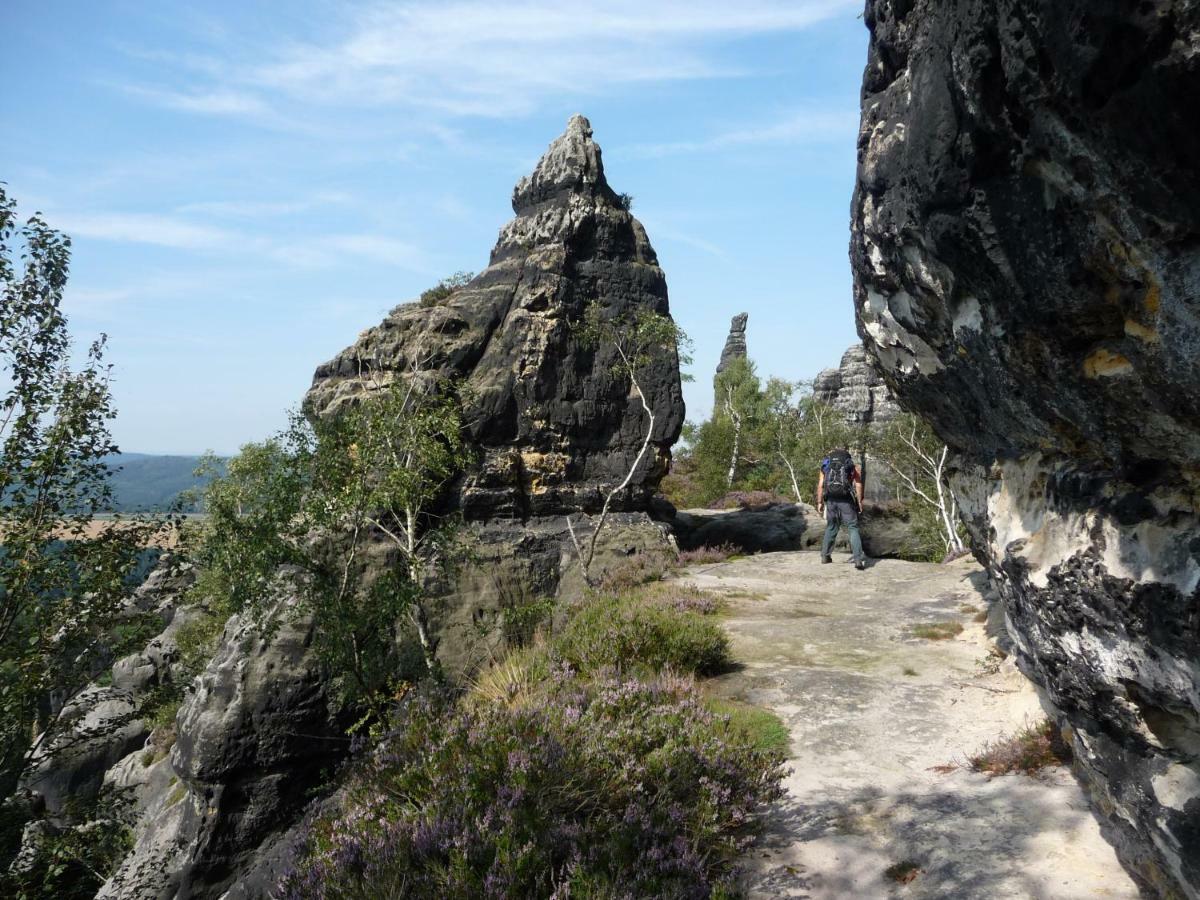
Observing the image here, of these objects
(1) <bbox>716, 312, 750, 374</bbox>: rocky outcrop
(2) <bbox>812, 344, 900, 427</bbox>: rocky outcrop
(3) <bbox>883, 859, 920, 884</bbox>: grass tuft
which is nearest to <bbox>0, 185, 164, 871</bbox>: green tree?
(3) <bbox>883, 859, 920, 884</bbox>: grass tuft

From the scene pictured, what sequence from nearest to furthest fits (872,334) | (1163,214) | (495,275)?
(1163,214) → (872,334) → (495,275)

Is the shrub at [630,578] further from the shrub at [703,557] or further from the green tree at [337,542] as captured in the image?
the green tree at [337,542]

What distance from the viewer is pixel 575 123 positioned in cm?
2722

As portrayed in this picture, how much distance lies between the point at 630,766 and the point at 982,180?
180 inches

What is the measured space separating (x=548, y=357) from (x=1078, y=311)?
75.1ft

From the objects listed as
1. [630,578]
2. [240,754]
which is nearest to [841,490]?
[630,578]

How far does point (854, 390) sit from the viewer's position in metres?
64.5

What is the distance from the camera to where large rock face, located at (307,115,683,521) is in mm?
24812

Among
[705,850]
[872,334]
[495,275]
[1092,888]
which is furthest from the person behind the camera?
[495,275]

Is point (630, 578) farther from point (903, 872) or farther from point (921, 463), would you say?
point (921, 463)

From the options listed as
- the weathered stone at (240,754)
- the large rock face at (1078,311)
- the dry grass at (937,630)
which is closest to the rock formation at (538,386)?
the weathered stone at (240,754)

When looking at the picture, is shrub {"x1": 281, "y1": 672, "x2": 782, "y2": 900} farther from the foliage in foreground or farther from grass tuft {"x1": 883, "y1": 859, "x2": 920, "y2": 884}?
grass tuft {"x1": 883, "y1": 859, "x2": 920, "y2": 884}

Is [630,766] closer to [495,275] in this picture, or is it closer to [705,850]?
[705,850]

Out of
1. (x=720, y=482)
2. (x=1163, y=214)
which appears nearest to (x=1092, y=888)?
(x=1163, y=214)
